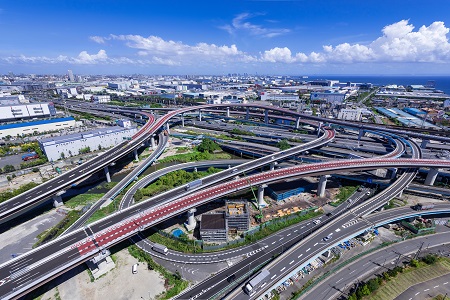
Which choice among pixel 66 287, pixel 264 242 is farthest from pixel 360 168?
pixel 66 287

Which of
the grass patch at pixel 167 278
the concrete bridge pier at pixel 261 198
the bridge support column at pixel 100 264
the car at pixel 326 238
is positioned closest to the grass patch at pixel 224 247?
the grass patch at pixel 167 278

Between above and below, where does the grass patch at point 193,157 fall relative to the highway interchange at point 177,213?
below

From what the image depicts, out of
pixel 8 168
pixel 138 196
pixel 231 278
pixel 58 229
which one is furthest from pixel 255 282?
pixel 8 168

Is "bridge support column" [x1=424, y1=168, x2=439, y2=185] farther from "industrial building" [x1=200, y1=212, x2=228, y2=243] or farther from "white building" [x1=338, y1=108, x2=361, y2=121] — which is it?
"white building" [x1=338, y1=108, x2=361, y2=121]

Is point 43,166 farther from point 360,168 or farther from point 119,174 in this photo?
point 360,168

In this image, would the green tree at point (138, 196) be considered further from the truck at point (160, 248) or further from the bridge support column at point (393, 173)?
the bridge support column at point (393, 173)
